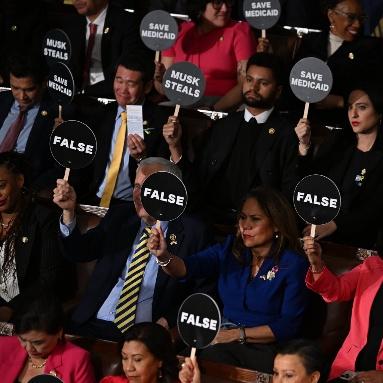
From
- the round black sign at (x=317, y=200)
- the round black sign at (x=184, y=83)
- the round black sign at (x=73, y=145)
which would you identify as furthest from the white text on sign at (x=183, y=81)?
the round black sign at (x=317, y=200)

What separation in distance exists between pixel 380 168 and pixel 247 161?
591 mm

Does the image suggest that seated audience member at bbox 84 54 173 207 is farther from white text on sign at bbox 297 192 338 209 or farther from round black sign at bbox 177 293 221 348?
round black sign at bbox 177 293 221 348

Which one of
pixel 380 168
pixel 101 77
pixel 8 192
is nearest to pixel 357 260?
pixel 380 168

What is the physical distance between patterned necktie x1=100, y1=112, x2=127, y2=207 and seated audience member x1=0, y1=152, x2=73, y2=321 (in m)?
0.51

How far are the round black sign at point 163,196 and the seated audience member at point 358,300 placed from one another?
1.47 feet

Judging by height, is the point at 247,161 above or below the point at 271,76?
below

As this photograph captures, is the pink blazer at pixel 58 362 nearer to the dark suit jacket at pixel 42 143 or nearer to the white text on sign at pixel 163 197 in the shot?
the white text on sign at pixel 163 197

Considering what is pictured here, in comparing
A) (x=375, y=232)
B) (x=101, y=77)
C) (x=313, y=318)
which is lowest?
(x=313, y=318)

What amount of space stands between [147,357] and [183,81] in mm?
1429

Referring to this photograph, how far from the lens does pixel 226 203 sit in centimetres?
482

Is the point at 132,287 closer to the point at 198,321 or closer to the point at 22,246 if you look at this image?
the point at 22,246

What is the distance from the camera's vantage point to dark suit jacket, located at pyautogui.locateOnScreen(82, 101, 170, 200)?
4941mm

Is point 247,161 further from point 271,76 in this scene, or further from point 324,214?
point 324,214

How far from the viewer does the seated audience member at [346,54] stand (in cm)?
531
